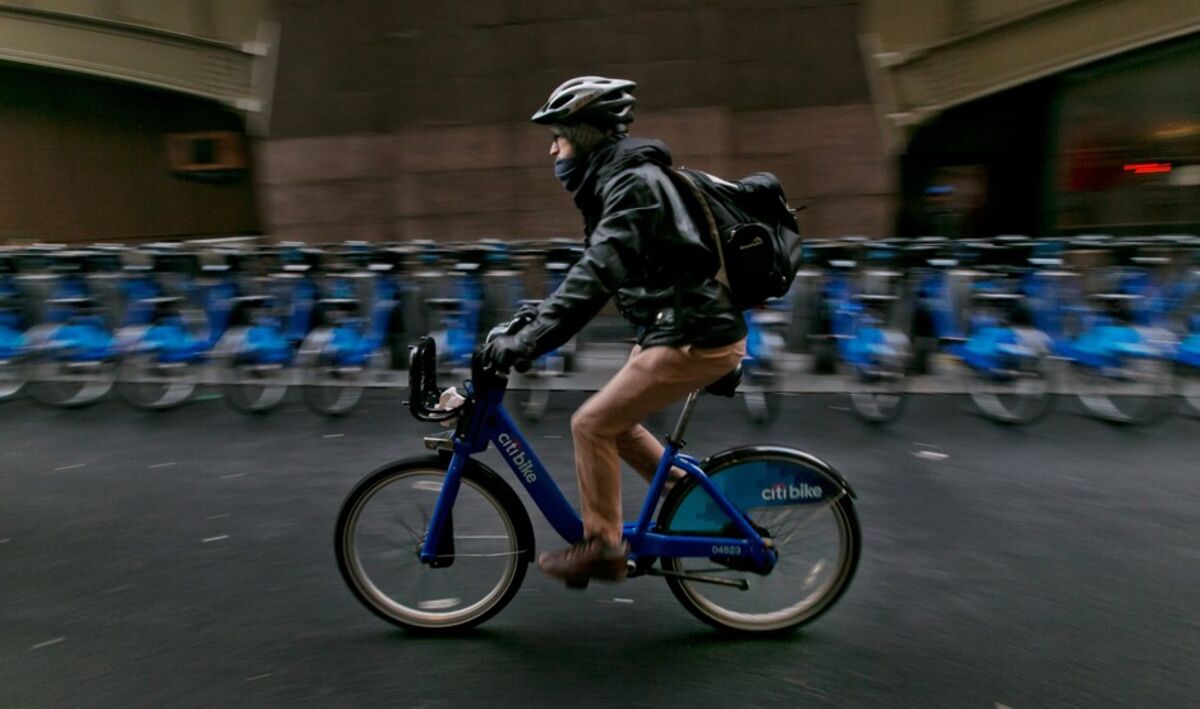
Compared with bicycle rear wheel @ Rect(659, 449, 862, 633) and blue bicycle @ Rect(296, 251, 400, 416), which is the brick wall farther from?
bicycle rear wheel @ Rect(659, 449, 862, 633)

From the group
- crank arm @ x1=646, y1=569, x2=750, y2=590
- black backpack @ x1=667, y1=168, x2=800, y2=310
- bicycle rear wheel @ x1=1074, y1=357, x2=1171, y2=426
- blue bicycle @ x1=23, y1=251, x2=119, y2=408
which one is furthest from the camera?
blue bicycle @ x1=23, y1=251, x2=119, y2=408

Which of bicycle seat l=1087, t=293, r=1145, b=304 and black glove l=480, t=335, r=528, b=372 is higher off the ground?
bicycle seat l=1087, t=293, r=1145, b=304

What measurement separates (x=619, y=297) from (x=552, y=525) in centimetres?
89

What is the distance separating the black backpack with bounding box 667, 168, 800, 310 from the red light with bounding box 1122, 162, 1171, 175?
9.74 m

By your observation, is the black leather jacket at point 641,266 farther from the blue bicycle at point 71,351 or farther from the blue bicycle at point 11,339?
the blue bicycle at point 11,339

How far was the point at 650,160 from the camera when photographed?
312 centimetres

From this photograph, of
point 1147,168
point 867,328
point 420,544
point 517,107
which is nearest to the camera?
point 420,544

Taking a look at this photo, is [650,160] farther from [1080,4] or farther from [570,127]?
[1080,4]

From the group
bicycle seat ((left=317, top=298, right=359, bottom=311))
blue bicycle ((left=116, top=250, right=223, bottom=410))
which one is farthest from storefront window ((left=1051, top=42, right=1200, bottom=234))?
blue bicycle ((left=116, top=250, right=223, bottom=410))

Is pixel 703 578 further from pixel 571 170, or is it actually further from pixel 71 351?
pixel 71 351

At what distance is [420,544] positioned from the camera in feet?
11.5

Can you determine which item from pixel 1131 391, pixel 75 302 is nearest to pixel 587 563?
pixel 1131 391

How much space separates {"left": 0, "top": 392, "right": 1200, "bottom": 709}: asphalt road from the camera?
3160 millimetres

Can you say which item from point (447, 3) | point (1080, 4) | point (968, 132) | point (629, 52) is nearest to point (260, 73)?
point (447, 3)
